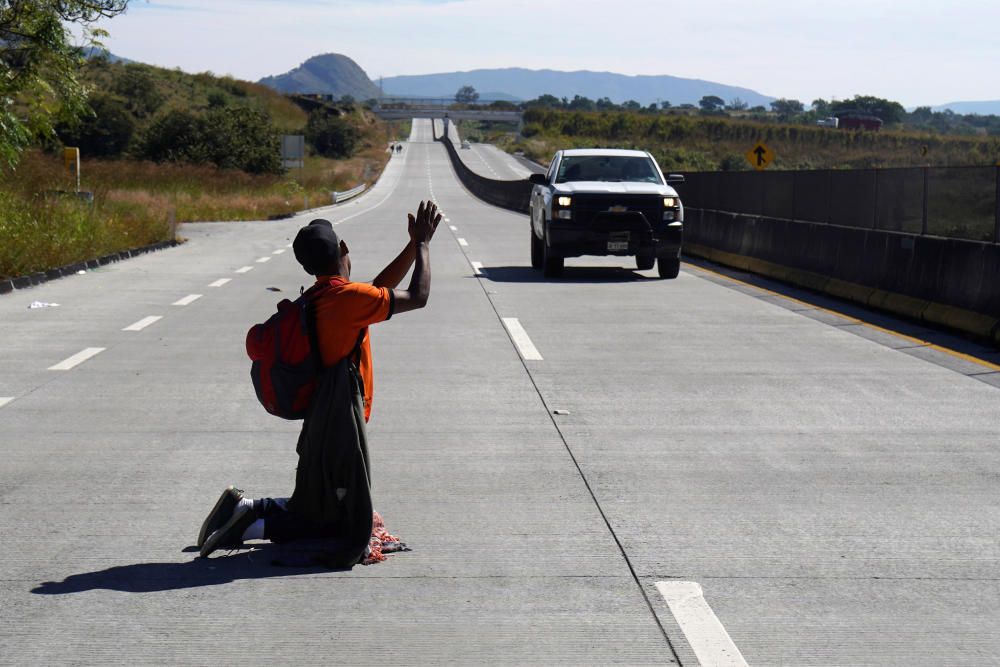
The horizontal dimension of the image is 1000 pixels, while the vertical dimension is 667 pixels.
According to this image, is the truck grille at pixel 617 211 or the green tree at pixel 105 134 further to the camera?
the green tree at pixel 105 134

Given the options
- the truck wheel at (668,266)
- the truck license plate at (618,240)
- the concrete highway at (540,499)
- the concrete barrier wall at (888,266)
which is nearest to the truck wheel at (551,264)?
the truck license plate at (618,240)

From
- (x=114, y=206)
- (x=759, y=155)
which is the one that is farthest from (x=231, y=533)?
(x=759, y=155)

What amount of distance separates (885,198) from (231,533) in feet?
47.0

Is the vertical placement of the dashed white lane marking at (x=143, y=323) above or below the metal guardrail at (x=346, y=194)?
above

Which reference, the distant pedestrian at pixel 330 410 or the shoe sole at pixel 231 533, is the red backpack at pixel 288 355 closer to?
the distant pedestrian at pixel 330 410

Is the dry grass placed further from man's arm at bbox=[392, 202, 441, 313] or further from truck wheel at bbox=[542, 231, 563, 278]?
man's arm at bbox=[392, 202, 441, 313]

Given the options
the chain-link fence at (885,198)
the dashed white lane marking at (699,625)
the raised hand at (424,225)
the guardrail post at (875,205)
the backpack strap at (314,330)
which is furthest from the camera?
the guardrail post at (875,205)

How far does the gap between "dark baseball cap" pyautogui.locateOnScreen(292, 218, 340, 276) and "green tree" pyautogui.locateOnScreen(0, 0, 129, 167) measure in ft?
65.8

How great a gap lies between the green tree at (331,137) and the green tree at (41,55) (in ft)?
388

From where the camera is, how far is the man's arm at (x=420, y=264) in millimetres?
5633

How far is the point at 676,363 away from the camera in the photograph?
11.7 metres

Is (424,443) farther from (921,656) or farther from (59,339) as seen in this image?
(59,339)

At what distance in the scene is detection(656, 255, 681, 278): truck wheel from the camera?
2091 centimetres

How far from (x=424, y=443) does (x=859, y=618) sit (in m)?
3.69
